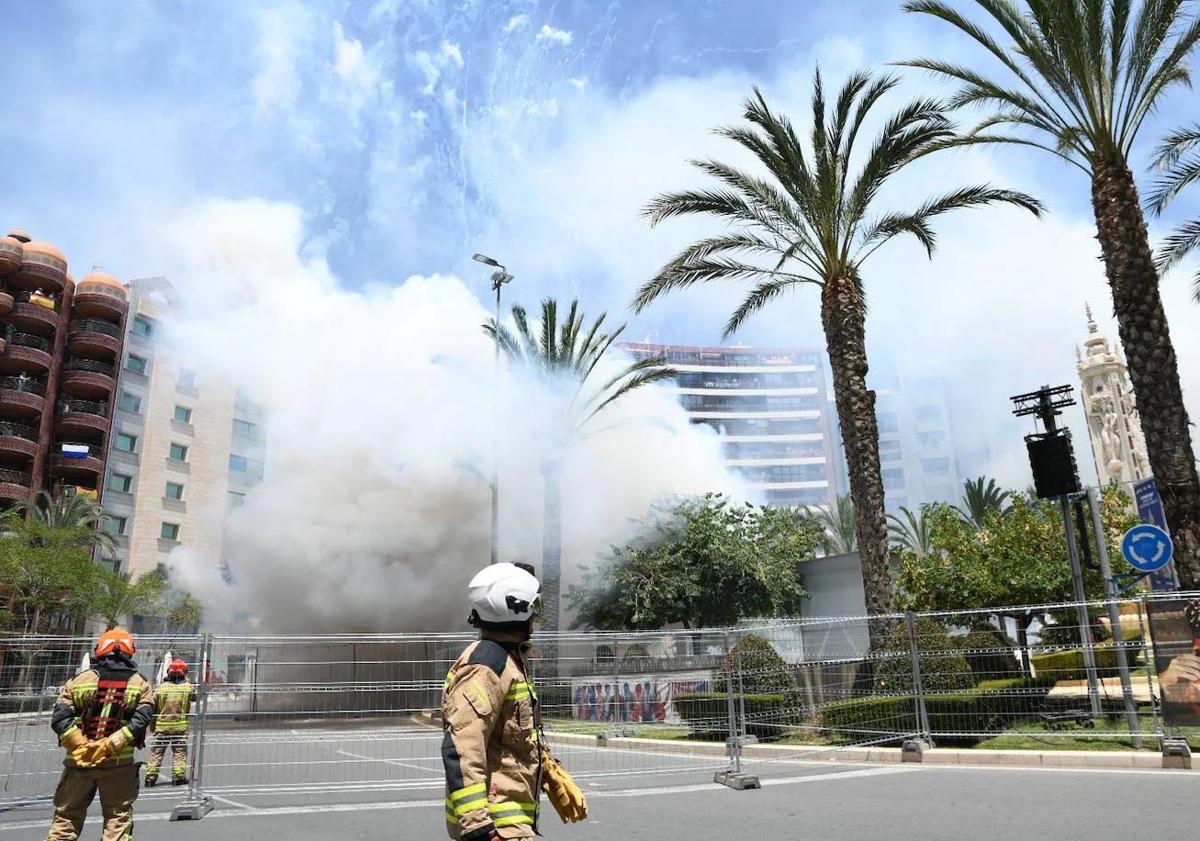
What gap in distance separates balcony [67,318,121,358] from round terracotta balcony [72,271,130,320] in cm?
Answer: 45

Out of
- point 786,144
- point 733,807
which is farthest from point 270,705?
point 786,144

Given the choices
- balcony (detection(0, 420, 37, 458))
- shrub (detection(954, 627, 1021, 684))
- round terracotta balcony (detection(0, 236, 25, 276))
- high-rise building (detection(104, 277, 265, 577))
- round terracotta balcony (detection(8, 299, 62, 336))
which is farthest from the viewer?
high-rise building (detection(104, 277, 265, 577))

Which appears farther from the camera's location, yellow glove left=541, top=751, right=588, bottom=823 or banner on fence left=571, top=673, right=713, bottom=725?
banner on fence left=571, top=673, right=713, bottom=725

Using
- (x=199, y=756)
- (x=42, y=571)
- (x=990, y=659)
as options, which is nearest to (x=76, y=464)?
(x=42, y=571)

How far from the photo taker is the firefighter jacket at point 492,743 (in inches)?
87.4

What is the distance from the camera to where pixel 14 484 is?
3947 centimetres

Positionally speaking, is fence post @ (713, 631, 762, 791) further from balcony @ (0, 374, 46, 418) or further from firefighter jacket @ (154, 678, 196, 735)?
balcony @ (0, 374, 46, 418)

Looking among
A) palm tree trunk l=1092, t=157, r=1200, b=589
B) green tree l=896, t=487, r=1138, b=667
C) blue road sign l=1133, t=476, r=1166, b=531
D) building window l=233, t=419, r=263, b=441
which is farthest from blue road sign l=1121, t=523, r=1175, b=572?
building window l=233, t=419, r=263, b=441

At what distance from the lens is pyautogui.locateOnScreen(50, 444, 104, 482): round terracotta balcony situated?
137ft

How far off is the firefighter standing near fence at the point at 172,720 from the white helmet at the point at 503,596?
24.7 ft

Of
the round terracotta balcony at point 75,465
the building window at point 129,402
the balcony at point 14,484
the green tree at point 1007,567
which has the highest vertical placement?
the building window at point 129,402

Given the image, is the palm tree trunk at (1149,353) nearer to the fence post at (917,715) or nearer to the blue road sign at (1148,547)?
the blue road sign at (1148,547)

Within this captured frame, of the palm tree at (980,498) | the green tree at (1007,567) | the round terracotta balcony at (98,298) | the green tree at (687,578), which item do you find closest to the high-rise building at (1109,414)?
the palm tree at (980,498)

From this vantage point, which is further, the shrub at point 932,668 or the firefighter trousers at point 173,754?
the shrub at point 932,668
